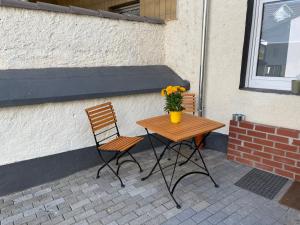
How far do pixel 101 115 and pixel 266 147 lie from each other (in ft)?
7.37

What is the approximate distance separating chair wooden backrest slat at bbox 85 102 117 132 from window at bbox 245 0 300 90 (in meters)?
1.98

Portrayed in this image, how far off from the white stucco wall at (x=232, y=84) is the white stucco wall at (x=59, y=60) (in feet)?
3.22

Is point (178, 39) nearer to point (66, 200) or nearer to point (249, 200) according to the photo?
point (249, 200)

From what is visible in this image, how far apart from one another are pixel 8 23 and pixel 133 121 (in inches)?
80.5

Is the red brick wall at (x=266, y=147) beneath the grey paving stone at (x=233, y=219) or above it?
above

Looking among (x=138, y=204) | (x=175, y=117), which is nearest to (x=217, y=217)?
(x=138, y=204)

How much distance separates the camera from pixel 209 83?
152 inches

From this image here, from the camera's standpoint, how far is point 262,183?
3027 mm

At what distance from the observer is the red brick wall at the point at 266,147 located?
3037mm

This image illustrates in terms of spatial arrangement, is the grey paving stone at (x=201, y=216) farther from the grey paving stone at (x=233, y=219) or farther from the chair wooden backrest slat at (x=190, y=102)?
the chair wooden backrest slat at (x=190, y=102)

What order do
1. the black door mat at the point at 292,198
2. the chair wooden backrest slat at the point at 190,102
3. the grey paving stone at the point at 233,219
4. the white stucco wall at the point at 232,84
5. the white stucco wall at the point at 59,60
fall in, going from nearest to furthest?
the grey paving stone at the point at 233,219 → the black door mat at the point at 292,198 → the white stucco wall at the point at 59,60 → the white stucco wall at the point at 232,84 → the chair wooden backrest slat at the point at 190,102

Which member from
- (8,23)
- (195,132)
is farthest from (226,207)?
(8,23)

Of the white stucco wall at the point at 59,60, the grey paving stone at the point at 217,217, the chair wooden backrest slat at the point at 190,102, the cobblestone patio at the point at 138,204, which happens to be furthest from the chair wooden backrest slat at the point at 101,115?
the grey paving stone at the point at 217,217

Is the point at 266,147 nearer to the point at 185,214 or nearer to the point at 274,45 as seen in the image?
the point at 274,45
